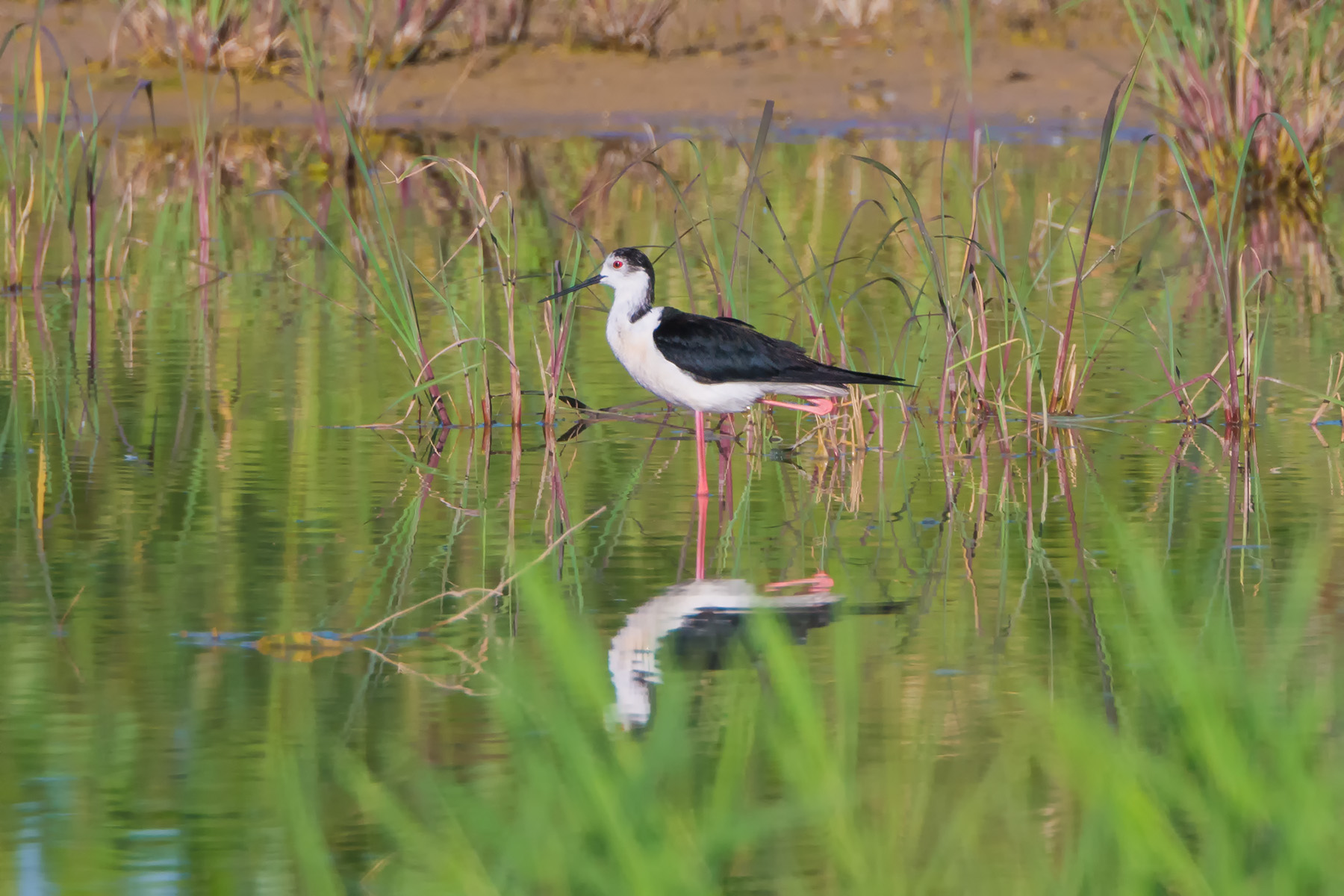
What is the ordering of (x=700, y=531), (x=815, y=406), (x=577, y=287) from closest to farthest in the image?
(x=700, y=531)
(x=815, y=406)
(x=577, y=287)

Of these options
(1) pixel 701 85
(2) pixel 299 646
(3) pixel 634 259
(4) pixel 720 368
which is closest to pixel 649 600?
(2) pixel 299 646

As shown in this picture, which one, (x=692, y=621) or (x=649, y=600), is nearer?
(x=692, y=621)

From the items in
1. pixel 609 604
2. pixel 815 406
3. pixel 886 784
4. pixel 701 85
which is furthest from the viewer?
pixel 701 85

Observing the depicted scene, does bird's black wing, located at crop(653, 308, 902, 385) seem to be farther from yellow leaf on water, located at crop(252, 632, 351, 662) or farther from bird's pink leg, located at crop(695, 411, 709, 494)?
yellow leaf on water, located at crop(252, 632, 351, 662)

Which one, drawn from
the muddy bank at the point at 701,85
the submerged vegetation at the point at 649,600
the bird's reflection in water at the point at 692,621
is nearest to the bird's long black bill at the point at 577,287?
the submerged vegetation at the point at 649,600

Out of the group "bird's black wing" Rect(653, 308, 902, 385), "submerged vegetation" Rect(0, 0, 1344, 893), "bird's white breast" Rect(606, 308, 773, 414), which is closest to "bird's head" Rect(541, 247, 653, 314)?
"submerged vegetation" Rect(0, 0, 1344, 893)

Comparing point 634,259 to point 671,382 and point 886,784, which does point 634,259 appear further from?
point 886,784

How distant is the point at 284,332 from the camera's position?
9547mm

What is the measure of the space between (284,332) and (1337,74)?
282 inches

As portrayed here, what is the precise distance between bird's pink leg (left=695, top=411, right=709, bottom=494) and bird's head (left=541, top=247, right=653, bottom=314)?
1.86 feet

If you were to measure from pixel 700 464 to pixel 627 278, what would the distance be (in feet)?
3.41

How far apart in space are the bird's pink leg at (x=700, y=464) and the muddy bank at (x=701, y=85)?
40.5ft

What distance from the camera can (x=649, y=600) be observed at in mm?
4949

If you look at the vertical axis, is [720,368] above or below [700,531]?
above
